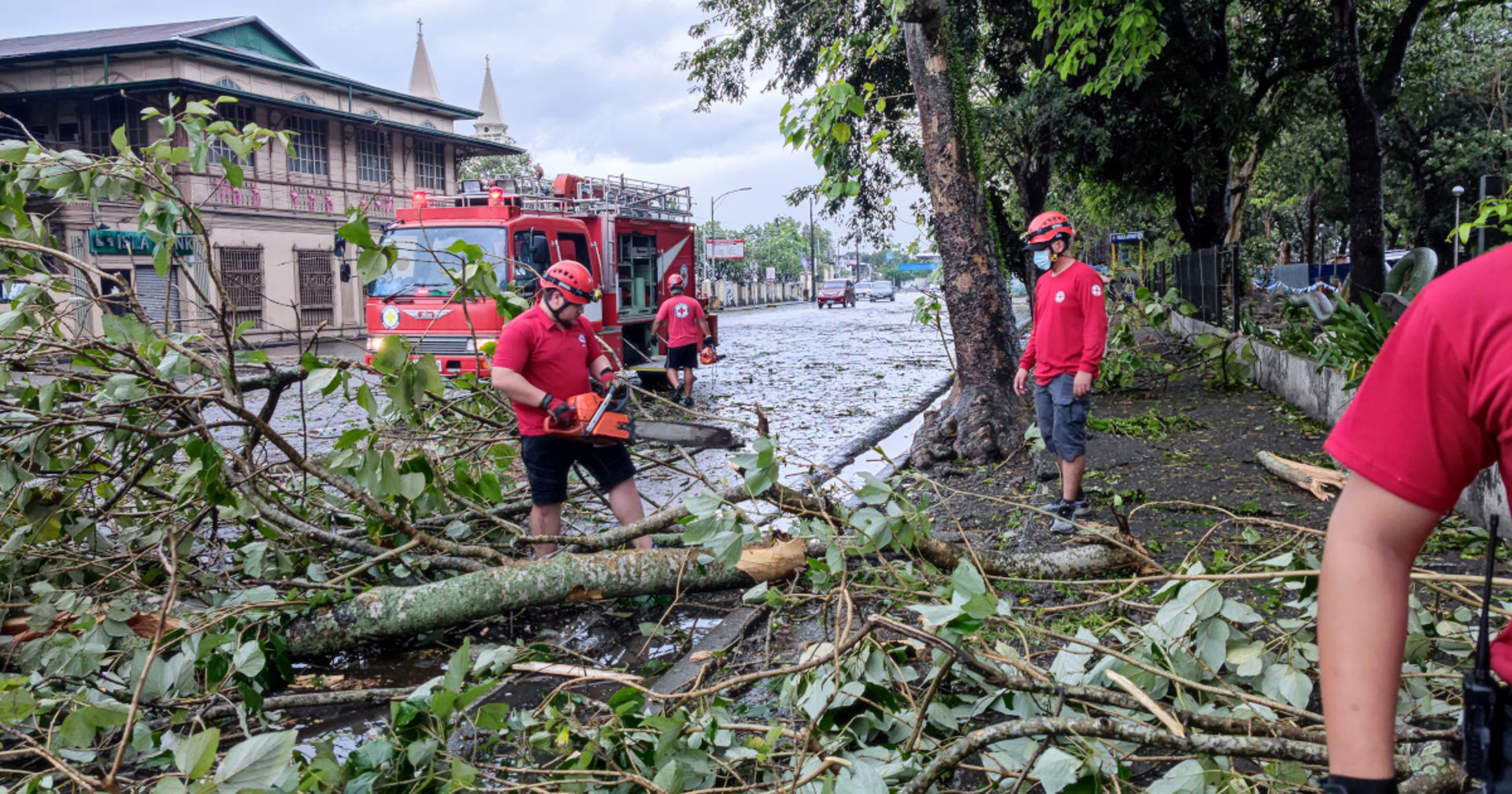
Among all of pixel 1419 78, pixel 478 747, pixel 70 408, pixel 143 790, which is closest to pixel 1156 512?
pixel 478 747

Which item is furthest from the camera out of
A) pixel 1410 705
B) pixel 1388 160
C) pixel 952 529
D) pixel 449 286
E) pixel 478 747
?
pixel 1388 160

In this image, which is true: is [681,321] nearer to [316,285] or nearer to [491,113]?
[316,285]

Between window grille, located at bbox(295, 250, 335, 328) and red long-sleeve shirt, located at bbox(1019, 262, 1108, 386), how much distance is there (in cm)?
2530

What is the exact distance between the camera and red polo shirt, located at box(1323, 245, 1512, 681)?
1.18 m

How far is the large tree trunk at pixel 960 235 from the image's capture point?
8281 mm

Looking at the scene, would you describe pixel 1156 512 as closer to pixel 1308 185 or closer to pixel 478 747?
pixel 478 747

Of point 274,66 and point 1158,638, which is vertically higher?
point 274,66

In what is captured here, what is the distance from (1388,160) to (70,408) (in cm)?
3867

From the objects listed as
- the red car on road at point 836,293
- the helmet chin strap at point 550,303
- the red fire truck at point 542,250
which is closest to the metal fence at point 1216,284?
the red fire truck at point 542,250

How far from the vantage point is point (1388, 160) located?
33.5 m

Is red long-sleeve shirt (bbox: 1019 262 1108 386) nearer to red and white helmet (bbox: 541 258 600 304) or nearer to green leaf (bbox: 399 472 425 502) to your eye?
red and white helmet (bbox: 541 258 600 304)

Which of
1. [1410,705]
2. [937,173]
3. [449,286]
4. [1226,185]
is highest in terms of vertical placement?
[1226,185]

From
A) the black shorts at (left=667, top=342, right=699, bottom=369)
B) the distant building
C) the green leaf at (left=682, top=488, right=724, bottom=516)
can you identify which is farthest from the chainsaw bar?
the distant building

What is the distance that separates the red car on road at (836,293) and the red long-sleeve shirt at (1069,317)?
49.2 meters
